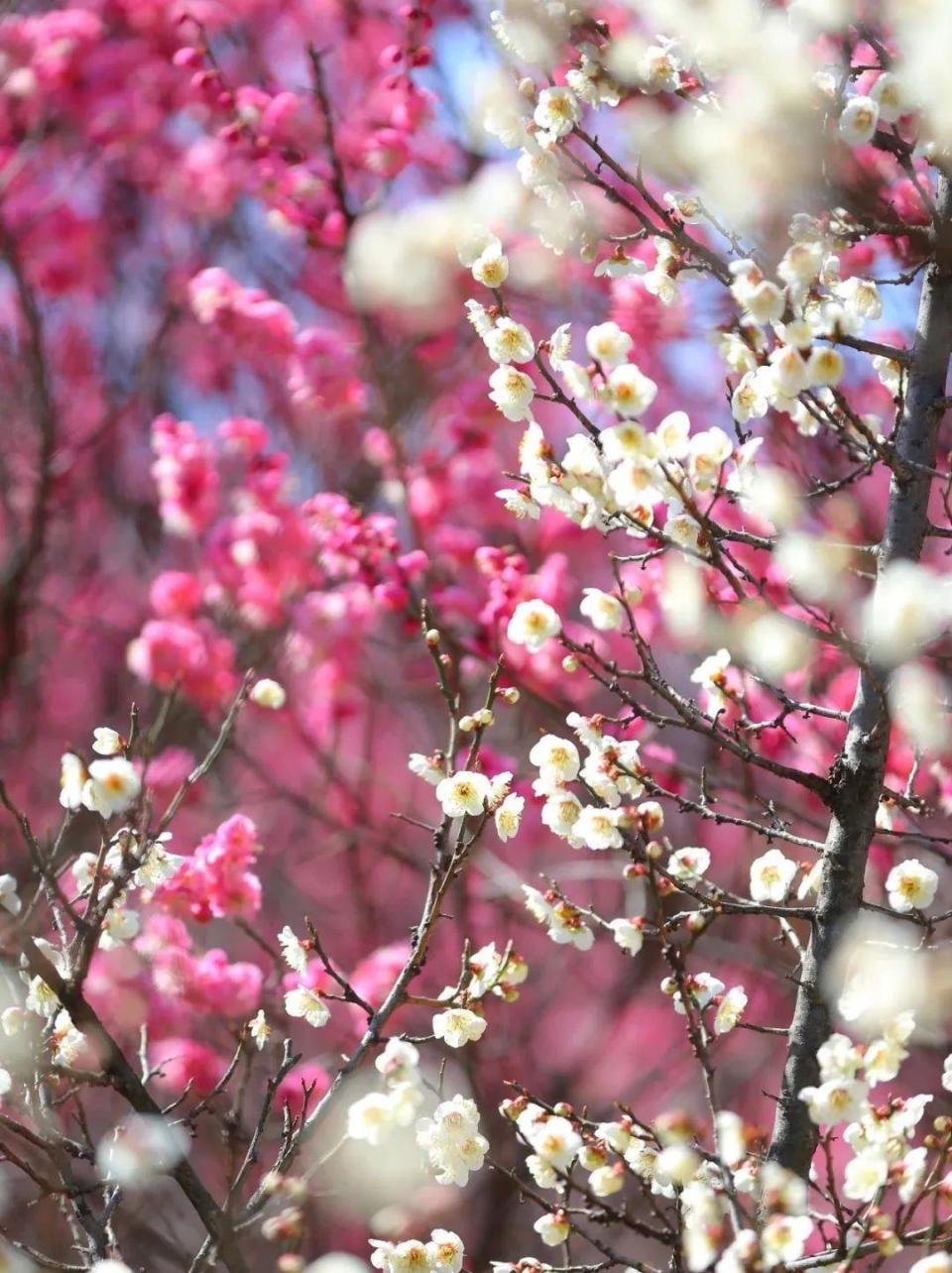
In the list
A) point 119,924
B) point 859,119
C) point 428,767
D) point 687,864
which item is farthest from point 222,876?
point 859,119

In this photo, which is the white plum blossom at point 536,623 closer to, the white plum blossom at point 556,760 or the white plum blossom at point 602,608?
the white plum blossom at point 602,608

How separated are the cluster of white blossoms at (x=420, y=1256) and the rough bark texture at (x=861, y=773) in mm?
700

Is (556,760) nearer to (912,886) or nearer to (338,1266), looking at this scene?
(912,886)

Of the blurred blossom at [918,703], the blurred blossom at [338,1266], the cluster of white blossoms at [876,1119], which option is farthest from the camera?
the blurred blossom at [918,703]

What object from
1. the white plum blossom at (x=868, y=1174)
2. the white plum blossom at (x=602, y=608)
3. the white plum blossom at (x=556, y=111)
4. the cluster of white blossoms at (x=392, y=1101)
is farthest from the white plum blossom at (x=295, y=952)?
the white plum blossom at (x=556, y=111)

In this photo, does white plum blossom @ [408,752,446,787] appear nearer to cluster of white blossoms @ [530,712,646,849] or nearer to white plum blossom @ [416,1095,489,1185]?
cluster of white blossoms @ [530,712,646,849]

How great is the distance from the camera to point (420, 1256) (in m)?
2.47

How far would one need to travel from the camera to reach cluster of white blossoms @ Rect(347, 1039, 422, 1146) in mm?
2250

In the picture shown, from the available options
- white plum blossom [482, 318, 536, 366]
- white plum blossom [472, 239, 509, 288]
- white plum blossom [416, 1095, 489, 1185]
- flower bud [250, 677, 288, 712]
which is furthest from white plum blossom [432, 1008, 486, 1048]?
white plum blossom [472, 239, 509, 288]

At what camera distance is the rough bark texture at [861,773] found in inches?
102

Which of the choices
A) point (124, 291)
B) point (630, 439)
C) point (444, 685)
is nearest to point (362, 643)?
point (124, 291)

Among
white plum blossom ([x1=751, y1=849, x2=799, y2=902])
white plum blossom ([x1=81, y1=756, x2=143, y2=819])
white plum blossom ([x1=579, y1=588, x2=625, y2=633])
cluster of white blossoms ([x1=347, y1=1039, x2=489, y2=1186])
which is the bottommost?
cluster of white blossoms ([x1=347, y1=1039, x2=489, y2=1186])

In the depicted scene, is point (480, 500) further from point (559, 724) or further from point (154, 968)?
point (154, 968)

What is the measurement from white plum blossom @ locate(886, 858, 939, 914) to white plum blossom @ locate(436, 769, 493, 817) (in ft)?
2.96
